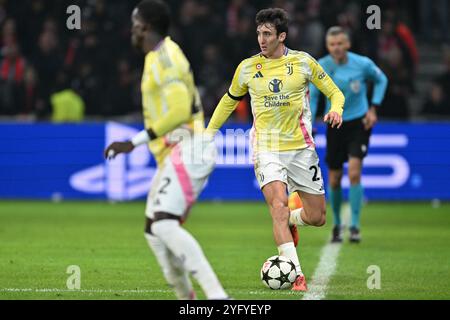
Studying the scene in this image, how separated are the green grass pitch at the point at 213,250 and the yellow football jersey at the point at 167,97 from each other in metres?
1.78

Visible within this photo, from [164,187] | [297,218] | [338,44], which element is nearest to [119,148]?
[164,187]

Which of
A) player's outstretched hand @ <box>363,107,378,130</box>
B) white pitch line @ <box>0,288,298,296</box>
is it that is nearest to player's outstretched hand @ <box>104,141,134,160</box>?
white pitch line @ <box>0,288,298,296</box>

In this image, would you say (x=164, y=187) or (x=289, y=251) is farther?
(x=289, y=251)

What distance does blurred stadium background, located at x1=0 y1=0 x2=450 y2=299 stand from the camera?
1481 cm

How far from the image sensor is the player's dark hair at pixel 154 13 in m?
6.91

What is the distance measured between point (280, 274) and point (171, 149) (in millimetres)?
2100

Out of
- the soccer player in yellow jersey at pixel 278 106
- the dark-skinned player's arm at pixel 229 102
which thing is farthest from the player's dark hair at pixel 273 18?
the dark-skinned player's arm at pixel 229 102

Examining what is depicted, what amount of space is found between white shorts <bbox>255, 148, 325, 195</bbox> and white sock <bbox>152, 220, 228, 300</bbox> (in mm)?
2521

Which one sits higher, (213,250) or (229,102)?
(229,102)

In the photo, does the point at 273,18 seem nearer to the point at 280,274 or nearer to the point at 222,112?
the point at 222,112

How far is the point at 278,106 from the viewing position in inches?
368

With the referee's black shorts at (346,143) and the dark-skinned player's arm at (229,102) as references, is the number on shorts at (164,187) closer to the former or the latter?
the dark-skinned player's arm at (229,102)
